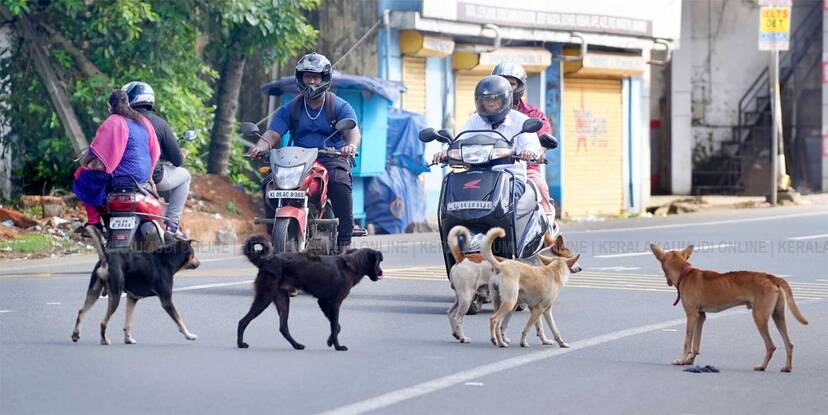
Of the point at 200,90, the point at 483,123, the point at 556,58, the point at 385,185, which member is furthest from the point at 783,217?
the point at 483,123

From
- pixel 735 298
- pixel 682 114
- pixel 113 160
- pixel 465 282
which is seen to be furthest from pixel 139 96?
pixel 682 114

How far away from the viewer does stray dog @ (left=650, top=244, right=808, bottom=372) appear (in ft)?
31.5

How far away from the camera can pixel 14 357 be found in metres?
9.82

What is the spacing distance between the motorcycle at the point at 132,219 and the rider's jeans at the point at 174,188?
3.86 ft

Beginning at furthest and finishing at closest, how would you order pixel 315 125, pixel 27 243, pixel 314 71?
1. pixel 27 243
2. pixel 315 125
3. pixel 314 71

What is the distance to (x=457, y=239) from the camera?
12.2m

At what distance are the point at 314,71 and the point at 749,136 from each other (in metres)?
24.7

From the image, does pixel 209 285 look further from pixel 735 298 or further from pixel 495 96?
pixel 735 298

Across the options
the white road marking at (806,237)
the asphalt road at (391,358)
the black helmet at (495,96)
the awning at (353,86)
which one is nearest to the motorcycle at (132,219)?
the asphalt road at (391,358)

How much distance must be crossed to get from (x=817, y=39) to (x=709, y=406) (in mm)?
29978

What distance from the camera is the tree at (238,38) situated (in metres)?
21.9

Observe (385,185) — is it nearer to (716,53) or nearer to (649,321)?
(649,321)

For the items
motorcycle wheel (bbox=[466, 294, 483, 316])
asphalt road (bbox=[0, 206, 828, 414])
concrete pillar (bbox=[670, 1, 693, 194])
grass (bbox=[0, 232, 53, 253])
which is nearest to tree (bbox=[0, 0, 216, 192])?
grass (bbox=[0, 232, 53, 253])

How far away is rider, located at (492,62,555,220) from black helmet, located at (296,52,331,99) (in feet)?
4.77
